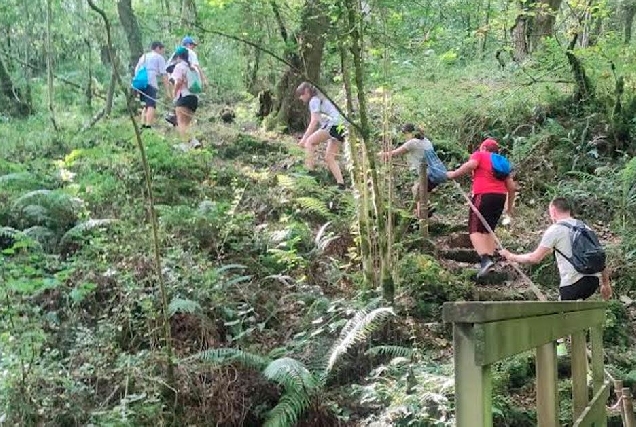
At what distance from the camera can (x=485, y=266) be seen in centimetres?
848

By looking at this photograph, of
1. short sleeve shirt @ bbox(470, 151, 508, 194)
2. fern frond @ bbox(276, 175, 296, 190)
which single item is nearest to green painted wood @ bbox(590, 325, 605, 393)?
short sleeve shirt @ bbox(470, 151, 508, 194)

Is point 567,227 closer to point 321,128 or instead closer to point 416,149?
point 416,149

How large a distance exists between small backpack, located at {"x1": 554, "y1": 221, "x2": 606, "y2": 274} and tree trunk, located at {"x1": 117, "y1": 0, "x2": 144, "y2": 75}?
37.0 ft

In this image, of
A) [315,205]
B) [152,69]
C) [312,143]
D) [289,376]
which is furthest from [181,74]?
[289,376]

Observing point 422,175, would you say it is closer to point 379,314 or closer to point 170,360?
point 379,314

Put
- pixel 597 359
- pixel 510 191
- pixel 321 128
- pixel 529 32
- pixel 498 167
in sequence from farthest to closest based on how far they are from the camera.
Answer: pixel 529 32, pixel 321 128, pixel 510 191, pixel 498 167, pixel 597 359

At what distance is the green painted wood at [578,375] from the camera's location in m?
4.74

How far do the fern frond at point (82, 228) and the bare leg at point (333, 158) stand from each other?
409cm

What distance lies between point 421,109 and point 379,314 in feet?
26.5

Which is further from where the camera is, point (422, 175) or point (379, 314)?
point (422, 175)

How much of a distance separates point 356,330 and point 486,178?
325cm

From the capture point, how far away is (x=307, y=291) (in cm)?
760

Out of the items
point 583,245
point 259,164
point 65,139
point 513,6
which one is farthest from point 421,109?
point 583,245

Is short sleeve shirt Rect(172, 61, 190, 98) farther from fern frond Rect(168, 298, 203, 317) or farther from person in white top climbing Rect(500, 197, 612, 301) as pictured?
person in white top climbing Rect(500, 197, 612, 301)
